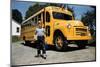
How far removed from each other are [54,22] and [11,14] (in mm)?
533

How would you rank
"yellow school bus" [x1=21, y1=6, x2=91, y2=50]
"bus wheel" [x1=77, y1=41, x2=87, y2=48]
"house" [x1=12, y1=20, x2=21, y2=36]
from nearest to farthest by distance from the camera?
1. "house" [x1=12, y1=20, x2=21, y2=36]
2. "yellow school bus" [x1=21, y1=6, x2=91, y2=50]
3. "bus wheel" [x1=77, y1=41, x2=87, y2=48]

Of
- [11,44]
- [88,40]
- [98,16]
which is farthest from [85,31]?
[11,44]

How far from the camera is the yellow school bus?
229 centimetres

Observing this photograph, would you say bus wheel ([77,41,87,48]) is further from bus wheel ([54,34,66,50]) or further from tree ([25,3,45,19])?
tree ([25,3,45,19])

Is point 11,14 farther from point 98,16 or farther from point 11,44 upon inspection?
point 98,16

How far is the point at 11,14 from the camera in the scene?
2.18m


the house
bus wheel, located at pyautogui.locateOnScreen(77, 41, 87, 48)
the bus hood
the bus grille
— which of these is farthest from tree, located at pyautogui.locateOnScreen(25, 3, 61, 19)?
bus wheel, located at pyautogui.locateOnScreen(77, 41, 87, 48)

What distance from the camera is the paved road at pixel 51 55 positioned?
2.20m

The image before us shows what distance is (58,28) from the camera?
2.40 meters

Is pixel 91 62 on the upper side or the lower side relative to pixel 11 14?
lower

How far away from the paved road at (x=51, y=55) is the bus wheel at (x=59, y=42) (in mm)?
62

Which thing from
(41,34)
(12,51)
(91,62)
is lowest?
(91,62)

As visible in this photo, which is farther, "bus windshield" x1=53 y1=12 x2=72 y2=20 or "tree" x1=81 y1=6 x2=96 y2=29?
"tree" x1=81 y1=6 x2=96 y2=29

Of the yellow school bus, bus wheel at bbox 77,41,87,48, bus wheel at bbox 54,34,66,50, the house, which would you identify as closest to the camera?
the house
